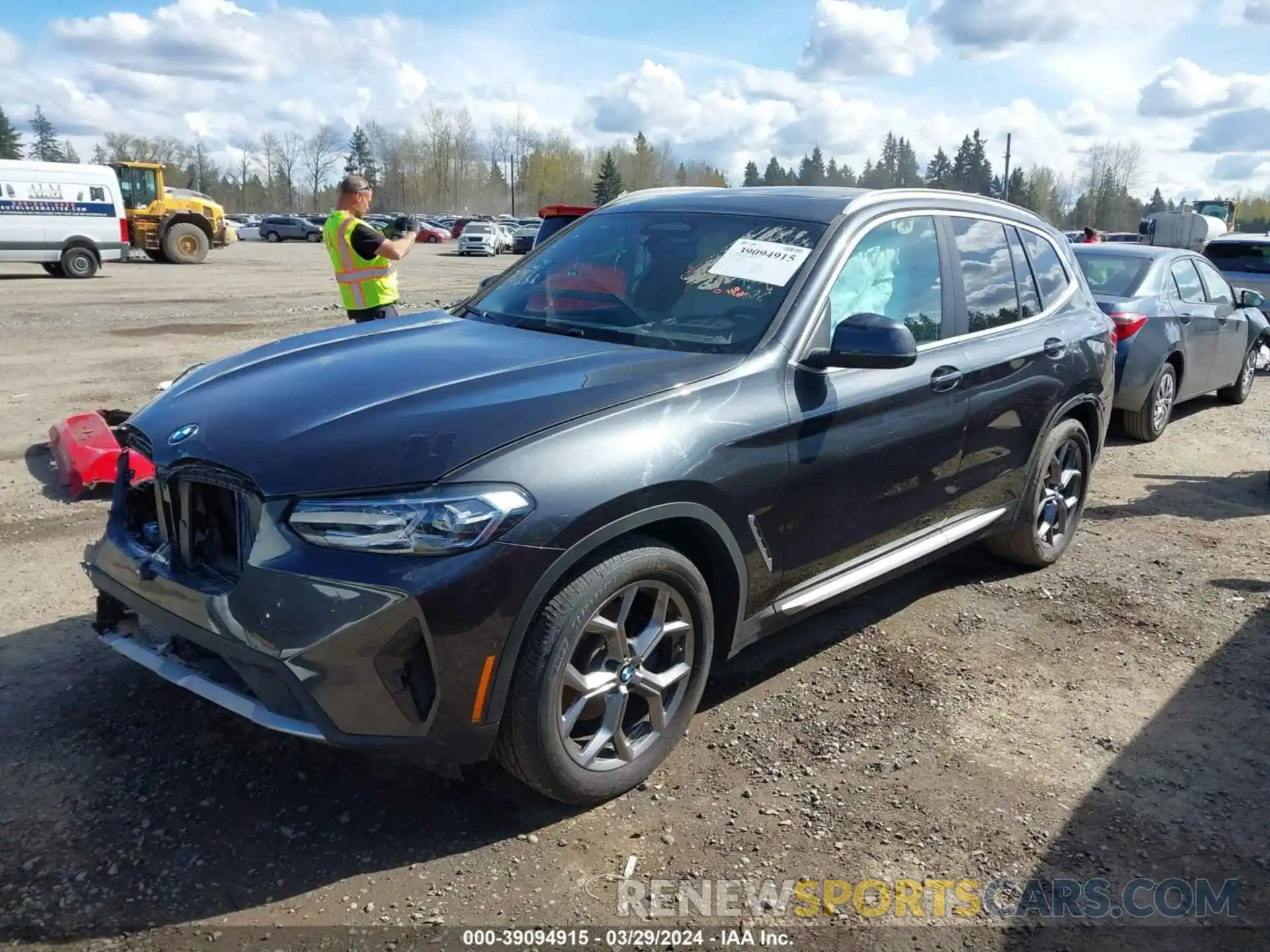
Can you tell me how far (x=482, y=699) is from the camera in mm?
2625

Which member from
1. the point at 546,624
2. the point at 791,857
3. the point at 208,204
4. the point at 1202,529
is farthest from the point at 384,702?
the point at 208,204

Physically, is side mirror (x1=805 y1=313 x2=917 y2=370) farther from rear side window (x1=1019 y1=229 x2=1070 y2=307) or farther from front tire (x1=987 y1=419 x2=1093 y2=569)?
rear side window (x1=1019 y1=229 x2=1070 y2=307)

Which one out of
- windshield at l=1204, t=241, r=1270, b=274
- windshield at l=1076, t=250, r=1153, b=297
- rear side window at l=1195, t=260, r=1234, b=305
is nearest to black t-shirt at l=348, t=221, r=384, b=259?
windshield at l=1076, t=250, r=1153, b=297

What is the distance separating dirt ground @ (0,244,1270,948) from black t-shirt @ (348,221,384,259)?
8.03 feet

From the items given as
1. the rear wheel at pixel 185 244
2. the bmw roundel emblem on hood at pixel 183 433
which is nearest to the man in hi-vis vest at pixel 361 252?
the bmw roundel emblem on hood at pixel 183 433

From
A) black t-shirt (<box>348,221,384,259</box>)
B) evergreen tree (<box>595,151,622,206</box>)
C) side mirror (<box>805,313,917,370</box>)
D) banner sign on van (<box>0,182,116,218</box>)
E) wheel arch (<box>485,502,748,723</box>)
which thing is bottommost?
wheel arch (<box>485,502,748,723</box>)

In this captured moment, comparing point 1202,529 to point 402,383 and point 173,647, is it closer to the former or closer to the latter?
point 402,383

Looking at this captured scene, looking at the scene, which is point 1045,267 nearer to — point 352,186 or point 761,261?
point 761,261

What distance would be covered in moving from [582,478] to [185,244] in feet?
103

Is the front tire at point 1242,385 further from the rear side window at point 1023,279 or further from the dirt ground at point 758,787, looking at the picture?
the rear side window at point 1023,279

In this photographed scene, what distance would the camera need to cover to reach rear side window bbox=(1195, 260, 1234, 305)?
942 cm

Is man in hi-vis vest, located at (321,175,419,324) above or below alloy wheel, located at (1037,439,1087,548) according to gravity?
above

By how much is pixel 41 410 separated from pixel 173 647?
6.36m

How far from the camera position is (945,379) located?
4.01 meters
